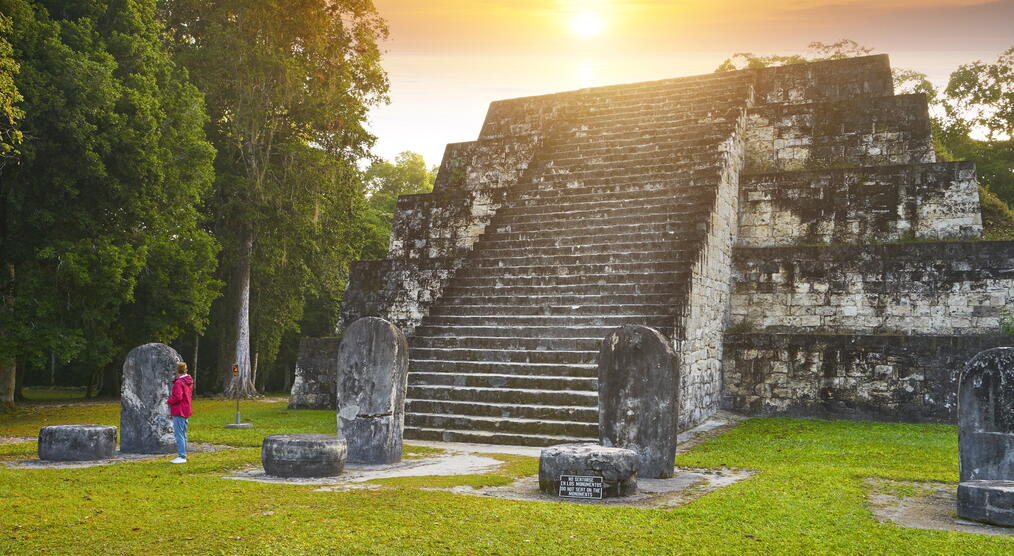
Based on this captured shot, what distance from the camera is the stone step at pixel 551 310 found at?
12.8 m

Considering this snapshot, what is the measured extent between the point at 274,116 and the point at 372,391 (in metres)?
13.8

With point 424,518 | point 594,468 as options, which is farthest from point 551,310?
point 424,518

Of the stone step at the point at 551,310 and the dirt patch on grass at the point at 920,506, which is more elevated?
the stone step at the point at 551,310

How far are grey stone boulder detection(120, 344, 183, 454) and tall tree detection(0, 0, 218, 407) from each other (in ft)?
15.3

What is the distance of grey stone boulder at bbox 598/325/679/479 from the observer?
28.1 ft

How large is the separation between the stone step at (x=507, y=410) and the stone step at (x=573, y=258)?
3.24 meters

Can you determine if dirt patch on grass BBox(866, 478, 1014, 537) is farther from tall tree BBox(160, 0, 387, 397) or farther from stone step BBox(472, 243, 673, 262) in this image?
tall tree BBox(160, 0, 387, 397)

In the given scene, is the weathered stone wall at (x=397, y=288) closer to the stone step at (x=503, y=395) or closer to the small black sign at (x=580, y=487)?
the stone step at (x=503, y=395)

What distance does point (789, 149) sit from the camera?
658 inches

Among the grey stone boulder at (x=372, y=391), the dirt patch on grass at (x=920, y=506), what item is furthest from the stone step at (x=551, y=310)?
the dirt patch on grass at (x=920, y=506)

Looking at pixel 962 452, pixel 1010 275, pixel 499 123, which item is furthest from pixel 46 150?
pixel 1010 275

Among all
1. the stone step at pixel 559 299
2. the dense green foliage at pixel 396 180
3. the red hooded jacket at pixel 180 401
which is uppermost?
the dense green foliage at pixel 396 180

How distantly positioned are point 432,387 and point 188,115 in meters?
8.39

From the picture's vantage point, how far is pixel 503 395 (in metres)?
12.1
